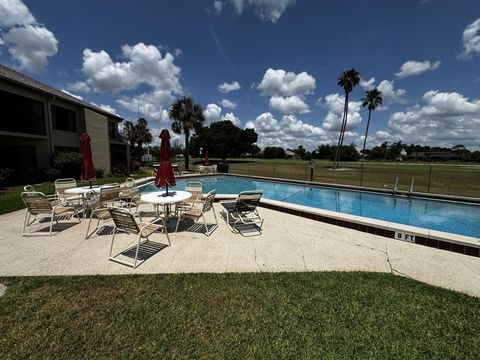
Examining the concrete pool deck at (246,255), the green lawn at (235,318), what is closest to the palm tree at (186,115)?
the concrete pool deck at (246,255)

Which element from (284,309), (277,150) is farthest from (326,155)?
(284,309)

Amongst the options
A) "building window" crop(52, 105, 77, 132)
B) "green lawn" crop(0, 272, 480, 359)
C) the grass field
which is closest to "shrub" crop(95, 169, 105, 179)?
"building window" crop(52, 105, 77, 132)

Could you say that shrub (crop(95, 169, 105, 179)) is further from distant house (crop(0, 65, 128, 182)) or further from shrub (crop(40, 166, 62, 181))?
shrub (crop(40, 166, 62, 181))

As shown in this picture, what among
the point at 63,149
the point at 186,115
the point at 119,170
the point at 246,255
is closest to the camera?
the point at 246,255

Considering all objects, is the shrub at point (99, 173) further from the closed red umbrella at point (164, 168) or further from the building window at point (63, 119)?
the closed red umbrella at point (164, 168)

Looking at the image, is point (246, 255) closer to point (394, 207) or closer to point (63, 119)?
point (394, 207)

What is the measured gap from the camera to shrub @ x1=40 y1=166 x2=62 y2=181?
13.1 m

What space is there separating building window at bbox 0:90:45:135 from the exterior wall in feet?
10.4

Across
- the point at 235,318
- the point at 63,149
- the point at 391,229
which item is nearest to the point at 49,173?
the point at 63,149

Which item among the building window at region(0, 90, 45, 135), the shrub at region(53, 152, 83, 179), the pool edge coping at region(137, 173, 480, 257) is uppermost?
the building window at region(0, 90, 45, 135)

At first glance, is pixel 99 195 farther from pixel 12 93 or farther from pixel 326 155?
pixel 326 155

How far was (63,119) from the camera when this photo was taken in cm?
1606

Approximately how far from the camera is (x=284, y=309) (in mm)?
2611

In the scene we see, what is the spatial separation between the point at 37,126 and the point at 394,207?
835 inches
